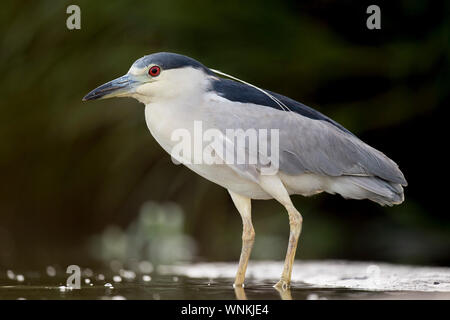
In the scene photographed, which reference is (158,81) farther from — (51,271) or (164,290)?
(51,271)

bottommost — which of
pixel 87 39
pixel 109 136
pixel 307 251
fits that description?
pixel 307 251

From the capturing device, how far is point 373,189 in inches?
212

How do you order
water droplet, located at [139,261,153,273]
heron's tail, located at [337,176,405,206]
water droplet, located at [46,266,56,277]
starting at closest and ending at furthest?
heron's tail, located at [337,176,405,206] < water droplet, located at [46,266,56,277] < water droplet, located at [139,261,153,273]

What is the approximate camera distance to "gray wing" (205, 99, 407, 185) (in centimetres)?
510

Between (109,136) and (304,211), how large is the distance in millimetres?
2497

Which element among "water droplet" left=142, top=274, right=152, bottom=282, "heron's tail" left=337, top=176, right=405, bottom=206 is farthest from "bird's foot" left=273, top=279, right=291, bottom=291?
"water droplet" left=142, top=274, right=152, bottom=282

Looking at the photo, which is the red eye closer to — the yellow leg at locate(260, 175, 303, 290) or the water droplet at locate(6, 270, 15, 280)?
the yellow leg at locate(260, 175, 303, 290)

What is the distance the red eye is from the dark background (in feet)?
13.6

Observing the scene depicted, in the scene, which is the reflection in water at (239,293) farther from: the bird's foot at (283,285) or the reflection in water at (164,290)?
the bird's foot at (283,285)

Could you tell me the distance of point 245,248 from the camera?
5.29 metres

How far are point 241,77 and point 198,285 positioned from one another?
4.79 metres

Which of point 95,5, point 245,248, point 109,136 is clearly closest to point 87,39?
point 95,5

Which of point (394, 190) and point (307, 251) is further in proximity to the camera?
point (307, 251)

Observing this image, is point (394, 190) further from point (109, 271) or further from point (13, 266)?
point (13, 266)
